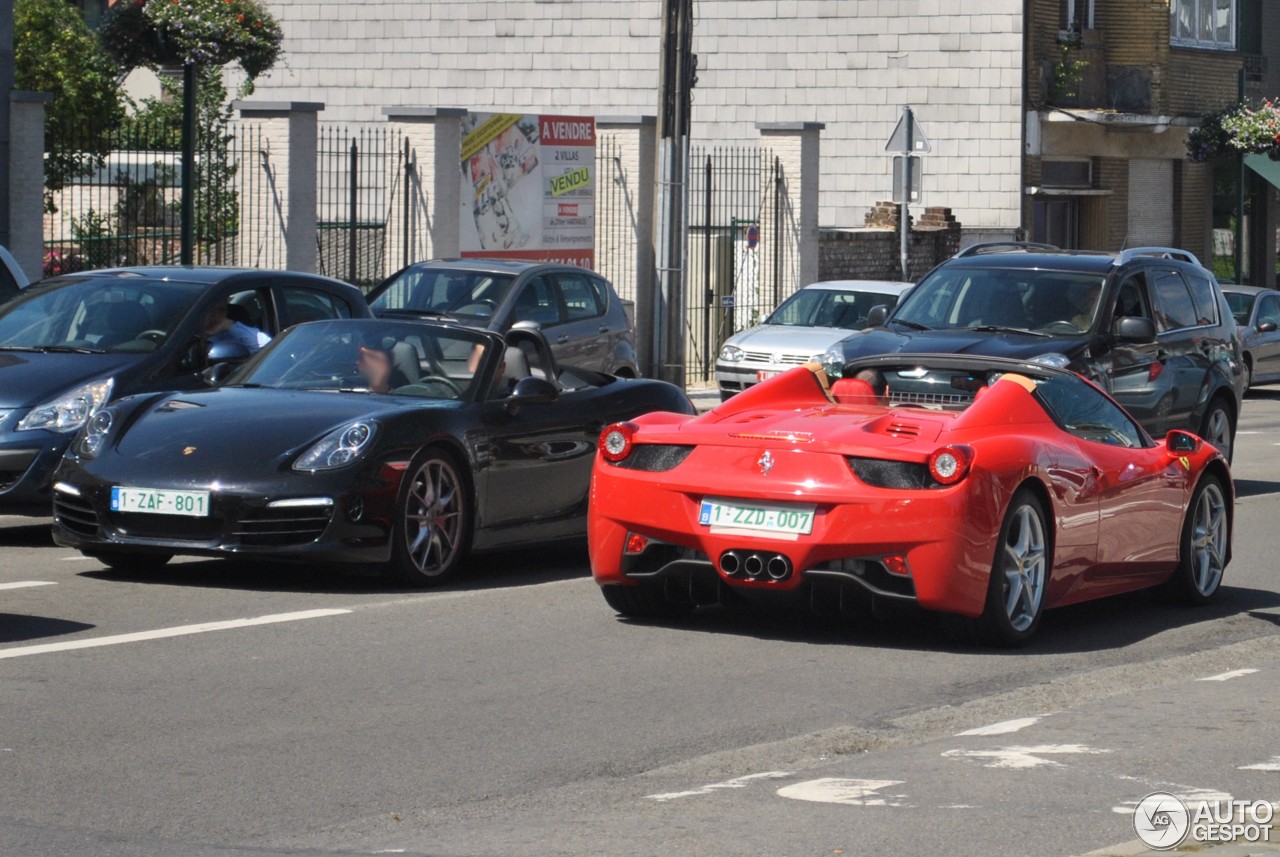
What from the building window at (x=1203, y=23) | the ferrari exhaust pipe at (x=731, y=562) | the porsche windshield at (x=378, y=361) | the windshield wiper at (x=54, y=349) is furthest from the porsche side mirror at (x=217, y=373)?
the building window at (x=1203, y=23)

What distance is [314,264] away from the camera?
25688 millimetres

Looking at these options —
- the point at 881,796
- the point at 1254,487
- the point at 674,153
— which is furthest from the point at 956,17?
the point at 881,796

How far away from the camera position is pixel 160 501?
32.7 ft

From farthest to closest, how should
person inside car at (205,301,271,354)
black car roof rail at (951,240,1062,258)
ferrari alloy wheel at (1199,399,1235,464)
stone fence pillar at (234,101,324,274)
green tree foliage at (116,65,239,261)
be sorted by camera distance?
1. stone fence pillar at (234,101,324,274)
2. green tree foliage at (116,65,239,261)
3. black car roof rail at (951,240,1062,258)
4. ferrari alloy wheel at (1199,399,1235,464)
5. person inside car at (205,301,271,354)

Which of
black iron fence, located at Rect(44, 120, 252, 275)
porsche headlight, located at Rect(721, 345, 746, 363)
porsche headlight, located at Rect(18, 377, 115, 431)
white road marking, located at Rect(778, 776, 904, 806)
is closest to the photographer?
white road marking, located at Rect(778, 776, 904, 806)

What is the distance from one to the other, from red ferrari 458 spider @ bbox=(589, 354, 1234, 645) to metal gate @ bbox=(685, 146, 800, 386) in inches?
795

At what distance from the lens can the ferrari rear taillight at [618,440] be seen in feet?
30.5

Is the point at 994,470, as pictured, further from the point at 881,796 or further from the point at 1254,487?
the point at 1254,487

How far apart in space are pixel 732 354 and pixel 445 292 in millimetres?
4977

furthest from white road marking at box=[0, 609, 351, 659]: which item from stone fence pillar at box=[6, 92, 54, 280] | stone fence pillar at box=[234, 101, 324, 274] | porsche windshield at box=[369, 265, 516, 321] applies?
stone fence pillar at box=[234, 101, 324, 274]

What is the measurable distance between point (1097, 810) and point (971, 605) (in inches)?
105

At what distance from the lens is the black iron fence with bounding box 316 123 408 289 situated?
1027 inches

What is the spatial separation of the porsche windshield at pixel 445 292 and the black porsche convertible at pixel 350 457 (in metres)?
7.87

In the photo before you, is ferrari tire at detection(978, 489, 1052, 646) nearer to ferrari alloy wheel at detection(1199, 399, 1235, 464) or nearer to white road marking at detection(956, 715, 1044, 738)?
white road marking at detection(956, 715, 1044, 738)
